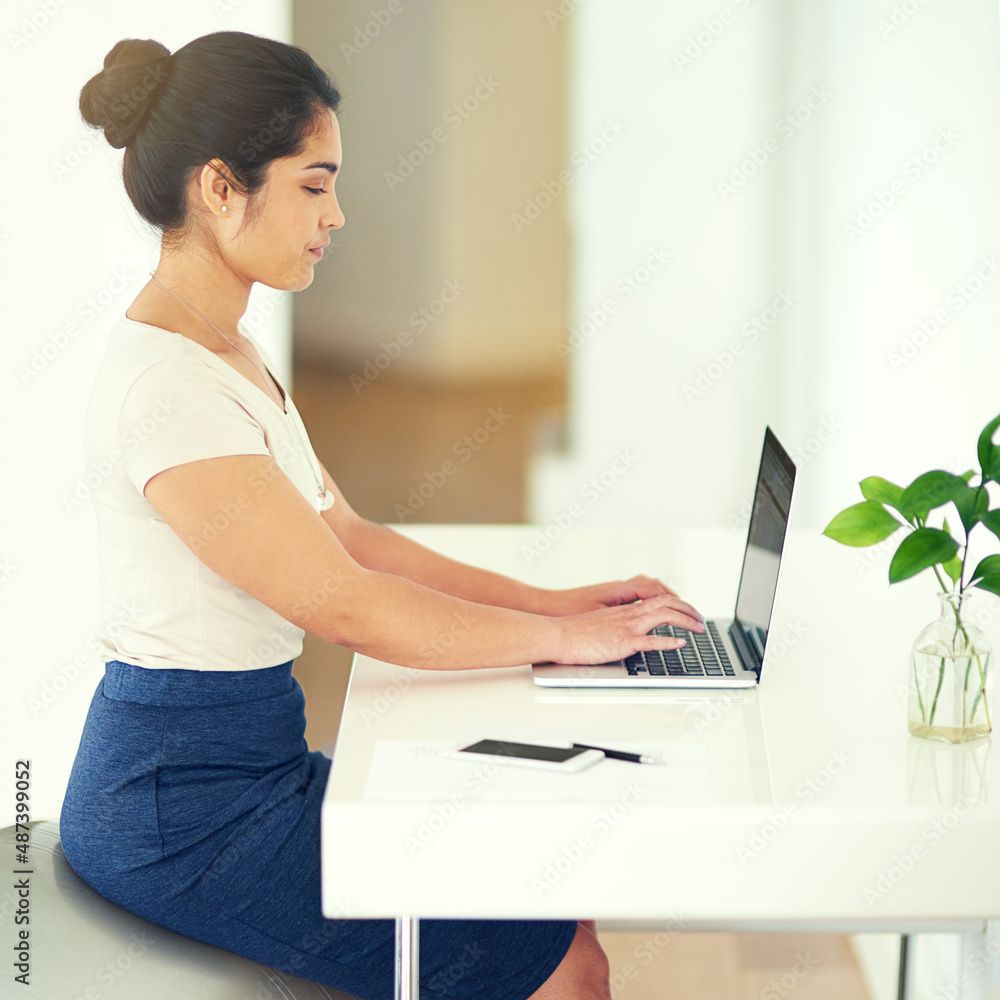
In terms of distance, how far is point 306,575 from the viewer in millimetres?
1015

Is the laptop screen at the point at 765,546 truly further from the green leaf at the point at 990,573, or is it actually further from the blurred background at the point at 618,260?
the blurred background at the point at 618,260

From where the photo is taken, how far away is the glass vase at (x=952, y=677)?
38.0 inches

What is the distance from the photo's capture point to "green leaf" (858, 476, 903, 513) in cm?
99

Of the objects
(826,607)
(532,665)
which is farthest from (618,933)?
(532,665)

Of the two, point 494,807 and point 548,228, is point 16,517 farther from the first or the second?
point 494,807

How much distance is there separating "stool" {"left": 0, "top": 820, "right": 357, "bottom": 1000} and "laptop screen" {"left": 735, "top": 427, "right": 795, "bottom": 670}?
1.94ft

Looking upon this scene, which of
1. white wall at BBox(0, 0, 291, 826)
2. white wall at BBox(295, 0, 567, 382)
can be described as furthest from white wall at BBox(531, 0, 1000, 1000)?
white wall at BBox(0, 0, 291, 826)

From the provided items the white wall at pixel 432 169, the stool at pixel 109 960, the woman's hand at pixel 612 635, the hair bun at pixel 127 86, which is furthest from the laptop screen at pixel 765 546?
the white wall at pixel 432 169

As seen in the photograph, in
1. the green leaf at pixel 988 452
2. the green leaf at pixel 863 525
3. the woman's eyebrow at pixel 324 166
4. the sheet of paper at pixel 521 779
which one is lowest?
the sheet of paper at pixel 521 779

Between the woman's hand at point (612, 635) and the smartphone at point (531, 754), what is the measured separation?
0.23 metres

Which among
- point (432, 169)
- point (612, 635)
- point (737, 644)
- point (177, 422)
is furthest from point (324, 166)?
point (432, 169)

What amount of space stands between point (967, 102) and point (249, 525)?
205cm

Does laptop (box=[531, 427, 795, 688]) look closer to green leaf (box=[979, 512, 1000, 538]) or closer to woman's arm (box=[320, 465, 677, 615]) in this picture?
woman's arm (box=[320, 465, 677, 615])

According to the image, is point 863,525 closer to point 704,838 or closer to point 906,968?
point 704,838
